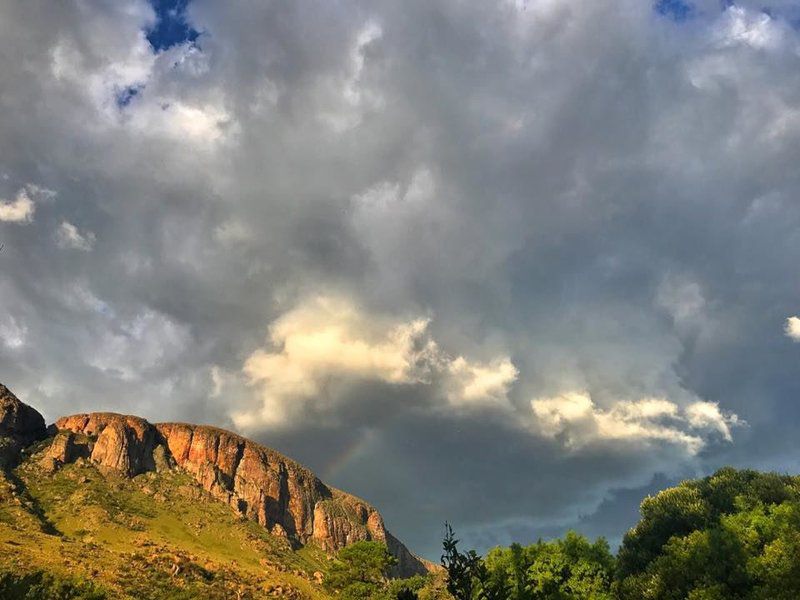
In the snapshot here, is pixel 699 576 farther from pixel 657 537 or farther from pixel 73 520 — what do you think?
pixel 73 520

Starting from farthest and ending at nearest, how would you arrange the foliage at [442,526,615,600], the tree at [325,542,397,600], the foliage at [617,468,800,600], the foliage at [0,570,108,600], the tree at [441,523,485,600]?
1. the tree at [325,542,397,600]
2. the foliage at [442,526,615,600]
3. the foliage at [0,570,108,600]
4. the foliage at [617,468,800,600]
5. the tree at [441,523,485,600]

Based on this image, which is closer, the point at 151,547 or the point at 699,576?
the point at 699,576

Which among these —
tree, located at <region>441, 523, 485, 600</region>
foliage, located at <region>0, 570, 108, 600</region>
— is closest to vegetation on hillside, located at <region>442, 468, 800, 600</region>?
tree, located at <region>441, 523, 485, 600</region>

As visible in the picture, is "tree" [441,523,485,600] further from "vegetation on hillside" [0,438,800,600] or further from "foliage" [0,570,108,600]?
"foliage" [0,570,108,600]

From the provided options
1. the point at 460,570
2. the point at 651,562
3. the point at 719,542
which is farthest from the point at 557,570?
the point at 460,570

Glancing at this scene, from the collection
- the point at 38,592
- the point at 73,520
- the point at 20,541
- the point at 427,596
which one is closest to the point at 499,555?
the point at 38,592

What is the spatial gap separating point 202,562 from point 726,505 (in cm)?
17003

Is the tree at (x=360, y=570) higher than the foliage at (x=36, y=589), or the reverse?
the tree at (x=360, y=570)

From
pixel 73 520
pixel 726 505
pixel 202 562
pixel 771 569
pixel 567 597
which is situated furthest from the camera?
pixel 73 520

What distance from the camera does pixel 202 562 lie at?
561 ft

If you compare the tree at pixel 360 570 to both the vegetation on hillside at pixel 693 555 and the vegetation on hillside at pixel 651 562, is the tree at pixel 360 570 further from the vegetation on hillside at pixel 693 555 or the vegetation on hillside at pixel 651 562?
the vegetation on hillside at pixel 693 555

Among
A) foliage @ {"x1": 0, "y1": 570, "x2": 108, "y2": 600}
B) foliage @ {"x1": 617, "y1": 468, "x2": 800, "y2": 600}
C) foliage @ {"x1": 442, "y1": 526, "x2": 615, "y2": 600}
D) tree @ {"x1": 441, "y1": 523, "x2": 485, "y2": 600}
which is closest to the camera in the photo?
tree @ {"x1": 441, "y1": 523, "x2": 485, "y2": 600}

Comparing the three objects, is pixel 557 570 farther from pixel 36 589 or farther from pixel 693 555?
pixel 36 589

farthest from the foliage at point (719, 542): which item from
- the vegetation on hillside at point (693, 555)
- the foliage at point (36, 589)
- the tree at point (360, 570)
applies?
the tree at point (360, 570)
